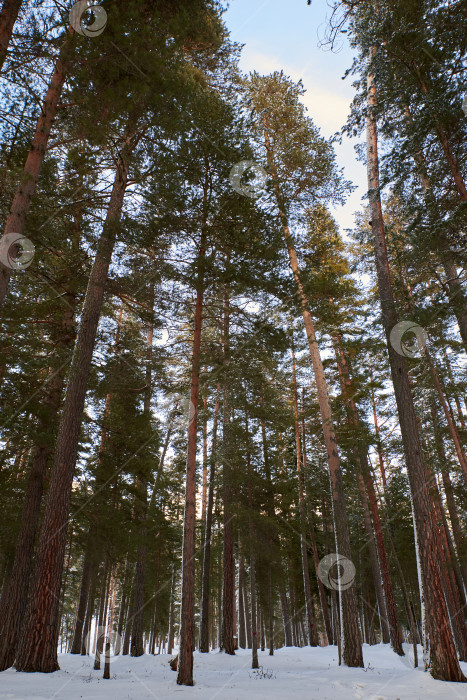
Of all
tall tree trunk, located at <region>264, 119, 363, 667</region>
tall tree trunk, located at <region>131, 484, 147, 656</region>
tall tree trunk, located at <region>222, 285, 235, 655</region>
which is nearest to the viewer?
tall tree trunk, located at <region>264, 119, 363, 667</region>

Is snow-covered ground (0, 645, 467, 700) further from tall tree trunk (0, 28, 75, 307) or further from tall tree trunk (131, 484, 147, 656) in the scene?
tall tree trunk (0, 28, 75, 307)

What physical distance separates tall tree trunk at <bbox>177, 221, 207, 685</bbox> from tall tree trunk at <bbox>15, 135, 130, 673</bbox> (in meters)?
2.30

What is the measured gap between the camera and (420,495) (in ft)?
26.6

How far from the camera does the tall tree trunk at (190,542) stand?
7520 mm

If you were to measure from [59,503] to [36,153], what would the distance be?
629cm

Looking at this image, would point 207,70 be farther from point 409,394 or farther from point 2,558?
point 2,558

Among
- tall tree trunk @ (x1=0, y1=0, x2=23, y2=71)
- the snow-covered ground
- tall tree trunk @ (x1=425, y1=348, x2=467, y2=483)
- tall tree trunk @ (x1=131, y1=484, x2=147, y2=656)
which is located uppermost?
tall tree trunk @ (x1=0, y1=0, x2=23, y2=71)

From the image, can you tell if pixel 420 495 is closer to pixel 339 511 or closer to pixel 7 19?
pixel 339 511

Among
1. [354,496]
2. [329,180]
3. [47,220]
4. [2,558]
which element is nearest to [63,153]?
[47,220]

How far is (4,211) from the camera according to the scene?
8.41 metres

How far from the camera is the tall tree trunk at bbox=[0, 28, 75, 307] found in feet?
18.9

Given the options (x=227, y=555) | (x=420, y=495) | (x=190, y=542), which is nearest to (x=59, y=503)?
(x=190, y=542)

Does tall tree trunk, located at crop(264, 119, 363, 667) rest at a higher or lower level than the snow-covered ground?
higher

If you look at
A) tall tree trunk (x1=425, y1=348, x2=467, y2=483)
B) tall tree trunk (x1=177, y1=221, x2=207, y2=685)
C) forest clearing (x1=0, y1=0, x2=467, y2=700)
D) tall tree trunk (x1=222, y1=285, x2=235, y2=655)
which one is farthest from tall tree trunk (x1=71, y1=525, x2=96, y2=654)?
tall tree trunk (x1=425, y1=348, x2=467, y2=483)
